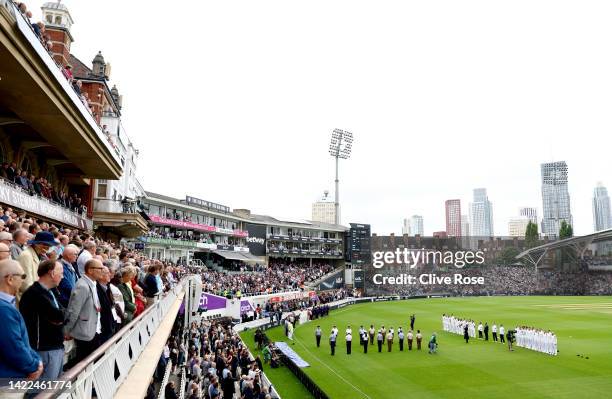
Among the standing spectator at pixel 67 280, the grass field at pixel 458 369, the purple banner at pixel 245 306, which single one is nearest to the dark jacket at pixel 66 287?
the standing spectator at pixel 67 280

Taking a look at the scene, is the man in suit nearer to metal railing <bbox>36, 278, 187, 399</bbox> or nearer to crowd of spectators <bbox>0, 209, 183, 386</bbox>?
crowd of spectators <bbox>0, 209, 183, 386</bbox>

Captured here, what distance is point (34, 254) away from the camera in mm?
5285

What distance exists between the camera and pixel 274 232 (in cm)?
7038

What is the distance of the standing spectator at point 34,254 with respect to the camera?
4953mm

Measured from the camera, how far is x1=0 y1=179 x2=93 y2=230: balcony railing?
1418cm

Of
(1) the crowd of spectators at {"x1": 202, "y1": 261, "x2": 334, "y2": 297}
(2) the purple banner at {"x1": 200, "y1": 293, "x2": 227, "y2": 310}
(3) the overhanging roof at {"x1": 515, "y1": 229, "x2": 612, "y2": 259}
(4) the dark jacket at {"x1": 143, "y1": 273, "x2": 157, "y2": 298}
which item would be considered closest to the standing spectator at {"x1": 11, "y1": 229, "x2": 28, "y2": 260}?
(4) the dark jacket at {"x1": 143, "y1": 273, "x2": 157, "y2": 298}

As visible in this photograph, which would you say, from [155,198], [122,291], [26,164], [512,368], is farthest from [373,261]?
[122,291]

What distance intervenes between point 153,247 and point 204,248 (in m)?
9.11

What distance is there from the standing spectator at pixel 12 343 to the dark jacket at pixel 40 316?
510mm

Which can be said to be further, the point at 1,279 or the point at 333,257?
the point at 333,257

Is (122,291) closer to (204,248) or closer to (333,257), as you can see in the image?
(204,248)

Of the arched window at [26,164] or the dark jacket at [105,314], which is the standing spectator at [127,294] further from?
the arched window at [26,164]

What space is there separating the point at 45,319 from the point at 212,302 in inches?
1207

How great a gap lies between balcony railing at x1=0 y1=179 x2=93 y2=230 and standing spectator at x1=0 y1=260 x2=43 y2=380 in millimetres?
12048
